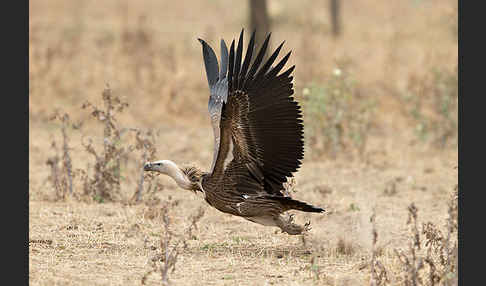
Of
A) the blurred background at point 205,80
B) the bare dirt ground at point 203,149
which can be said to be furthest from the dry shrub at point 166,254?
the blurred background at point 205,80

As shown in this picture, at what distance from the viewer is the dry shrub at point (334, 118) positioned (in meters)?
12.2

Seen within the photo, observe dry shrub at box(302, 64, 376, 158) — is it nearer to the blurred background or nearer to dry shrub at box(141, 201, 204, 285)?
the blurred background

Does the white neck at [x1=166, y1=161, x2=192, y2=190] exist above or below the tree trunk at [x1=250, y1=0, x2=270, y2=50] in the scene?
below

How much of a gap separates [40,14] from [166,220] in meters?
16.4

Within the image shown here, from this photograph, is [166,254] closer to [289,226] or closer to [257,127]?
[257,127]

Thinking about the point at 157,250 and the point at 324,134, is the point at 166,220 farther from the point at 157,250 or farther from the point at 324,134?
the point at 324,134

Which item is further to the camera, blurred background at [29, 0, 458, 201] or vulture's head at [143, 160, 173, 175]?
blurred background at [29, 0, 458, 201]

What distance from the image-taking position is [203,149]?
44.1 feet

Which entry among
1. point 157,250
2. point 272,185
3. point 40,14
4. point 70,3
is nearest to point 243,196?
point 272,185

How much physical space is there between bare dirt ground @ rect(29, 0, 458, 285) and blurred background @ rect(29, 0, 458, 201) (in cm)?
4

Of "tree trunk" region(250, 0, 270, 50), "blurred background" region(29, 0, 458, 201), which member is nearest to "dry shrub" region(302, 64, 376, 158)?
"blurred background" region(29, 0, 458, 201)

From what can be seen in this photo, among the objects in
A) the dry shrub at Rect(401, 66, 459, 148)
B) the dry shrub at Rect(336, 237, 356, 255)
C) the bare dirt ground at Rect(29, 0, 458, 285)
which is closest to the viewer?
the bare dirt ground at Rect(29, 0, 458, 285)

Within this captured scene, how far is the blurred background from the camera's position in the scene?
41.5 ft

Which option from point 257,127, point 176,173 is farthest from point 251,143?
point 176,173
